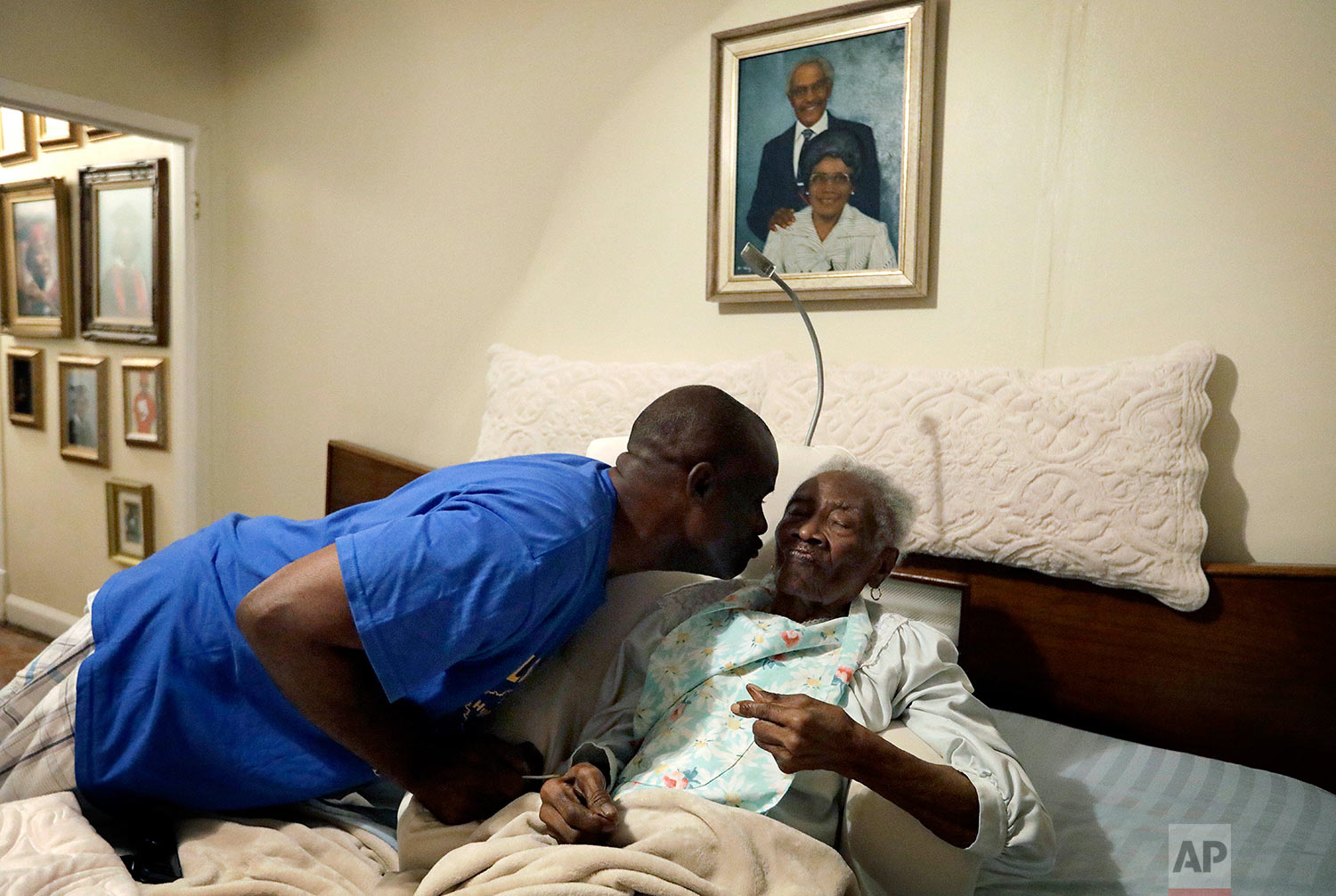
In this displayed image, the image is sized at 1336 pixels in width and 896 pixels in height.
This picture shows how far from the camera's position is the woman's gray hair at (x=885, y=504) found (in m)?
1.41

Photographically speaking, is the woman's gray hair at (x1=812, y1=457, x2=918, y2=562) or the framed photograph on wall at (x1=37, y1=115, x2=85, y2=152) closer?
the woman's gray hair at (x1=812, y1=457, x2=918, y2=562)

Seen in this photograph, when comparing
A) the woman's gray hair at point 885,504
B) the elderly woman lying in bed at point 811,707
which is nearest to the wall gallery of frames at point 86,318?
the elderly woman lying in bed at point 811,707

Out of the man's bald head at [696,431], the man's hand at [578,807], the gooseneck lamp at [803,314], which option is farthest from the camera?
the gooseneck lamp at [803,314]

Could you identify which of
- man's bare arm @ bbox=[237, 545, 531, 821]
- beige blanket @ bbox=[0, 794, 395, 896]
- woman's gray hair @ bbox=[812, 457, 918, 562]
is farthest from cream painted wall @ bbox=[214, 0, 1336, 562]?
beige blanket @ bbox=[0, 794, 395, 896]

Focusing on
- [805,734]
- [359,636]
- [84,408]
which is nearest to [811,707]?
[805,734]

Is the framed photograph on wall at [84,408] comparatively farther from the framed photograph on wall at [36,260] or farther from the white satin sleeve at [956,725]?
the white satin sleeve at [956,725]

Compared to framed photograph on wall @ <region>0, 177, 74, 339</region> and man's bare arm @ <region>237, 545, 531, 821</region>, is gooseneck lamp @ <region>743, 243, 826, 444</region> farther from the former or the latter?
framed photograph on wall @ <region>0, 177, 74, 339</region>

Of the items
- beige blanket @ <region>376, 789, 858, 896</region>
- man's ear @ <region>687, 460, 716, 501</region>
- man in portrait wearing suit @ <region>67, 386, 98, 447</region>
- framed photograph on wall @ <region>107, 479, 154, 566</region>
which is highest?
man's ear @ <region>687, 460, 716, 501</region>

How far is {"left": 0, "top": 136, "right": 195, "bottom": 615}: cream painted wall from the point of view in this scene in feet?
11.4

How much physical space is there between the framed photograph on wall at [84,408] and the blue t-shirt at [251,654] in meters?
2.81

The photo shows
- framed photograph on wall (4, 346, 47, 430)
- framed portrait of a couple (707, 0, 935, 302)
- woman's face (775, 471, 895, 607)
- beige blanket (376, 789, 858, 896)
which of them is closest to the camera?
beige blanket (376, 789, 858, 896)

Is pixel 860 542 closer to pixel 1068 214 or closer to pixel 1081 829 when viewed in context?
pixel 1081 829

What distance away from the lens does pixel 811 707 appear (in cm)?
109

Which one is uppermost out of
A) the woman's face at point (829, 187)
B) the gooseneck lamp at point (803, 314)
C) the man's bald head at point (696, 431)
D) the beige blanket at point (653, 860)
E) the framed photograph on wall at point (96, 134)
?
the framed photograph on wall at point (96, 134)
